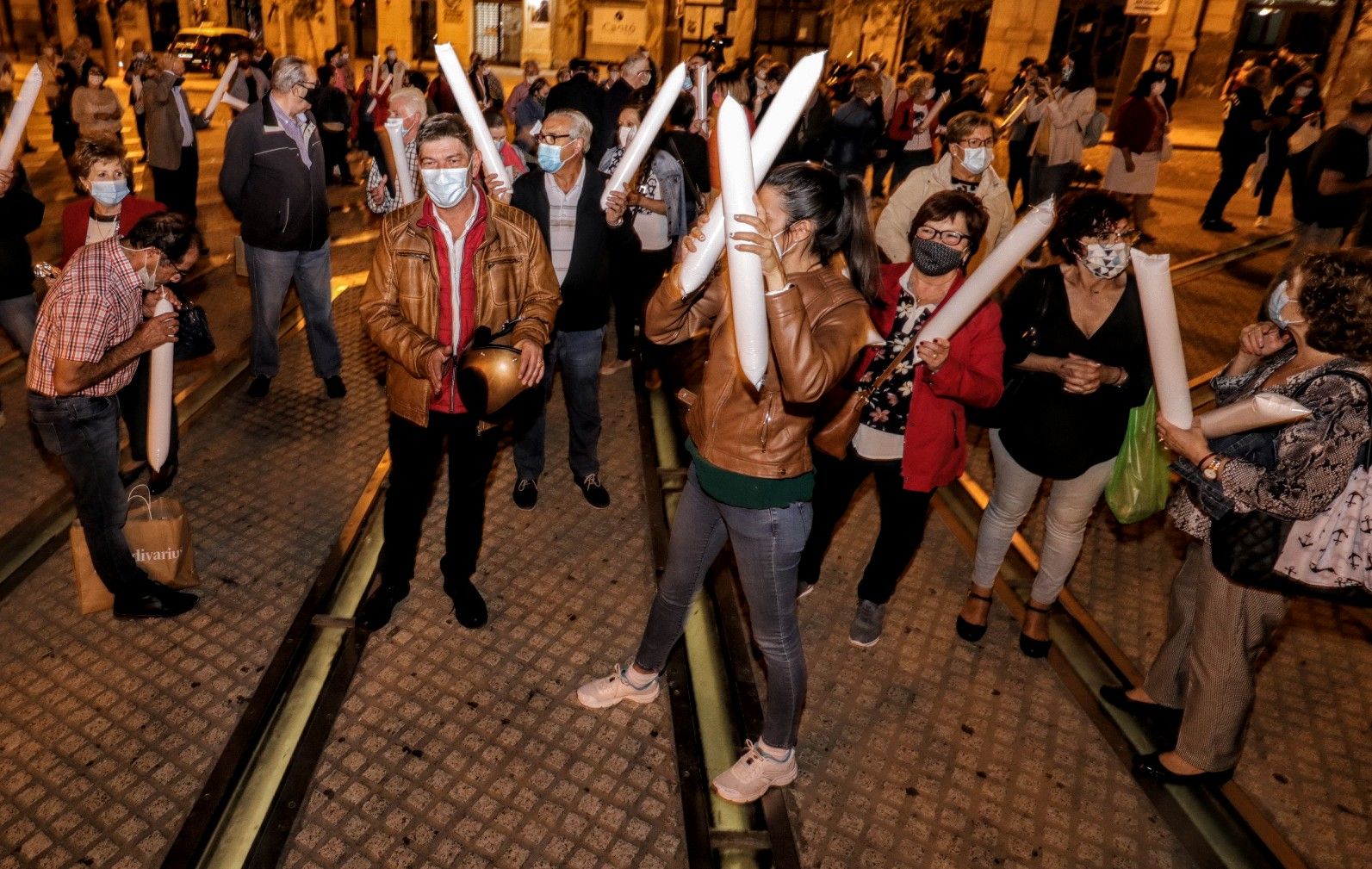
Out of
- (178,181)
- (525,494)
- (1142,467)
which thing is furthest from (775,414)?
(178,181)

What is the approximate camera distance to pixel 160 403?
3850mm

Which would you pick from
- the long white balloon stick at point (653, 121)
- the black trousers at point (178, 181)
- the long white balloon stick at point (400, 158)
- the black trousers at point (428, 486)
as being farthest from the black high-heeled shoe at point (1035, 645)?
the black trousers at point (178, 181)

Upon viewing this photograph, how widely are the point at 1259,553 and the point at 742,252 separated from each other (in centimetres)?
207

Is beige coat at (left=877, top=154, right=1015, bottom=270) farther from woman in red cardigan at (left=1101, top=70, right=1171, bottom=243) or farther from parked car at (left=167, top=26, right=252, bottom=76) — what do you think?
parked car at (left=167, top=26, right=252, bottom=76)

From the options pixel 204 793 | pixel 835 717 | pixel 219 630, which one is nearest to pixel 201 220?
pixel 219 630

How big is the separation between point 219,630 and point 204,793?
961 millimetres

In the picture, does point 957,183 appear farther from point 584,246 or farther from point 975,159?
point 584,246

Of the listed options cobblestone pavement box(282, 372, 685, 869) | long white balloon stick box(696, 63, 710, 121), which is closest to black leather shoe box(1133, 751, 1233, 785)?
cobblestone pavement box(282, 372, 685, 869)

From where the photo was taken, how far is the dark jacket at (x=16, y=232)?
188 inches

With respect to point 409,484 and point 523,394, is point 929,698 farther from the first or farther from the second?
point 409,484

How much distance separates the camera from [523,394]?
3752 millimetres

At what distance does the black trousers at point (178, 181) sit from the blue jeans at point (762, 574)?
8025 mm

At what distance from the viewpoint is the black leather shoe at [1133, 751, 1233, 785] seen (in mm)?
3564

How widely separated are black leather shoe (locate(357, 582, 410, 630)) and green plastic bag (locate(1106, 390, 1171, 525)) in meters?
3.11
